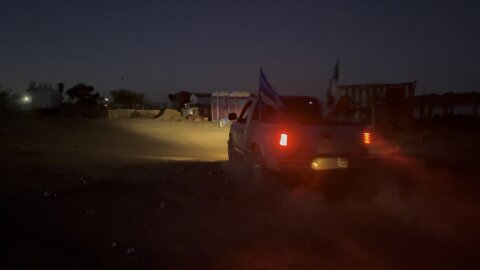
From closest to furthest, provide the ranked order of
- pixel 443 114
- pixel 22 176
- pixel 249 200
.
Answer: pixel 249 200 < pixel 22 176 < pixel 443 114

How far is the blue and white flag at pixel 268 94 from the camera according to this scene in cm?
1033

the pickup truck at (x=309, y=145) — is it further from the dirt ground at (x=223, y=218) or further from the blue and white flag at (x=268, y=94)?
the dirt ground at (x=223, y=218)

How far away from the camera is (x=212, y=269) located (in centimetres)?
566

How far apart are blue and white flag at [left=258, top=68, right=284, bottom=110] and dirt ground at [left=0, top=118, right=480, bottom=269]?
1508 mm

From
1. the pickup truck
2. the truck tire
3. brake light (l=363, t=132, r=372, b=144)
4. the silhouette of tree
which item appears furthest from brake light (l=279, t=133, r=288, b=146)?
the silhouette of tree

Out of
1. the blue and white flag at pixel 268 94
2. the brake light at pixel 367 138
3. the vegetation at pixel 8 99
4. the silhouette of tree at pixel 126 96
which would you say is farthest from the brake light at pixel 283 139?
the silhouette of tree at pixel 126 96

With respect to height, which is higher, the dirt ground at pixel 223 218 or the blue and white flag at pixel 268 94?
the blue and white flag at pixel 268 94

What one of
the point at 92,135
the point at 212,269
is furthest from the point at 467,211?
the point at 92,135

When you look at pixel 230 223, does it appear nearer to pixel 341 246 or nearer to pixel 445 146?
pixel 341 246

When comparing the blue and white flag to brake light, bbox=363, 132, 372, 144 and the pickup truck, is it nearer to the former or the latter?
the pickup truck

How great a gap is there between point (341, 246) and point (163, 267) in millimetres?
2126

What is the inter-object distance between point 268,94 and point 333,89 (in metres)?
1.26

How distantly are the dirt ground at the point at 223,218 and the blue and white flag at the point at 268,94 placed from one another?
1508 mm

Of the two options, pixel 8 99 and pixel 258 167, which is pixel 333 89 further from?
pixel 8 99
